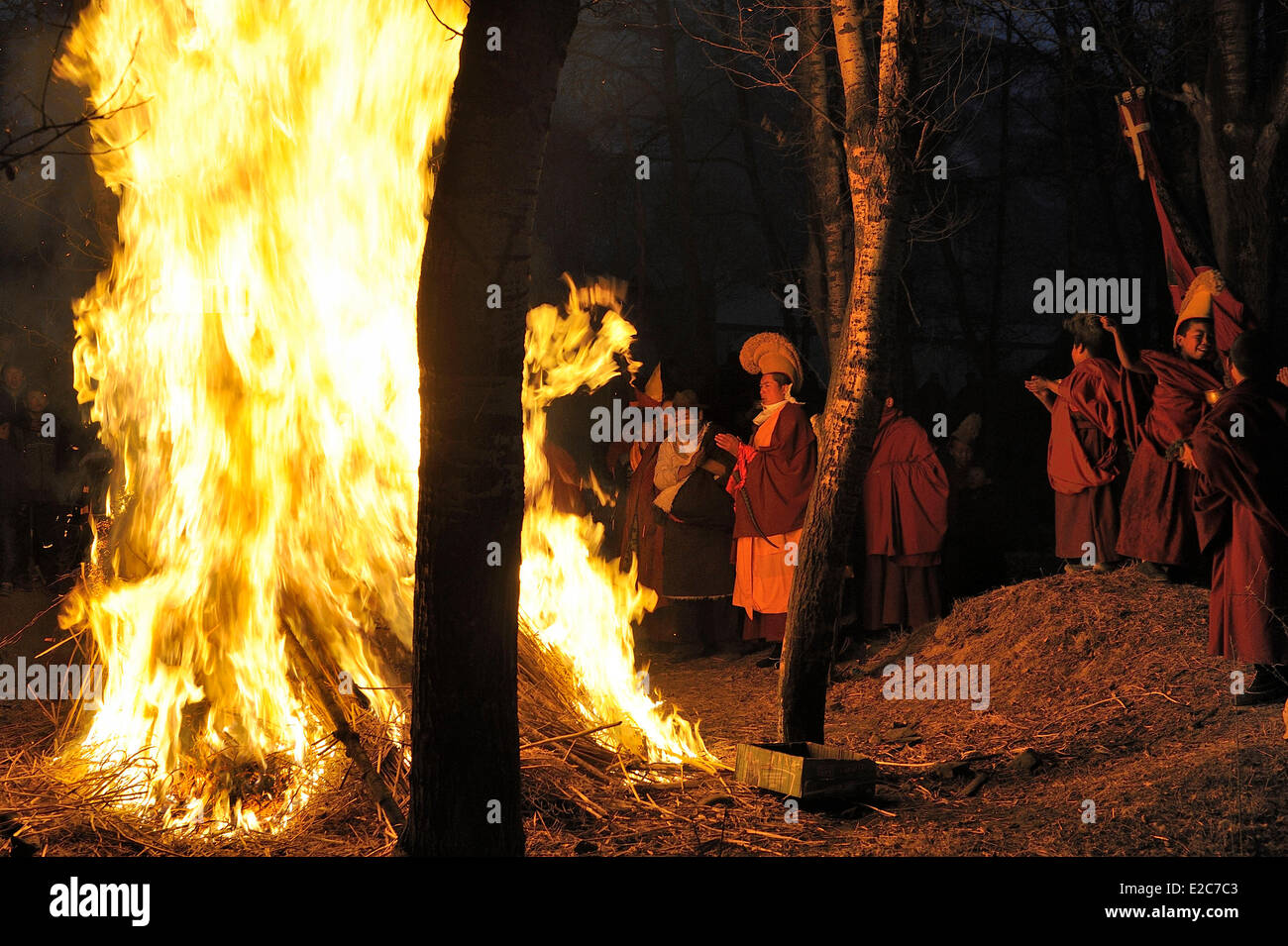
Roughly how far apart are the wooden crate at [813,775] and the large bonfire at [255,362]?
2.00 m

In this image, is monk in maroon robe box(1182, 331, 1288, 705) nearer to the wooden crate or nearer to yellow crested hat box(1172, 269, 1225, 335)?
yellow crested hat box(1172, 269, 1225, 335)

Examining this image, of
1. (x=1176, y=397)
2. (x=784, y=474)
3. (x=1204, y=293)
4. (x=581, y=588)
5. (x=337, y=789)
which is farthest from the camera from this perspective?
(x=784, y=474)

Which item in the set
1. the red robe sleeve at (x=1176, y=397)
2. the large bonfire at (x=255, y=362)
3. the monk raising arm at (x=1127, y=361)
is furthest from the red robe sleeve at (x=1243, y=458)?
the large bonfire at (x=255, y=362)

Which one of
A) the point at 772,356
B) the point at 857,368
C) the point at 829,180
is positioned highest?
the point at 829,180

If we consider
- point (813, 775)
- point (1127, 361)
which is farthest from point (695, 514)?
point (813, 775)

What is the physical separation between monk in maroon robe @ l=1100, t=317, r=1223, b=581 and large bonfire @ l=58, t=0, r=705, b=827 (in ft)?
19.4

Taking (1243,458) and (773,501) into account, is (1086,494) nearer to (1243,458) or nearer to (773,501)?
(773,501)

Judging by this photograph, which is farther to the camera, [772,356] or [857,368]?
[772,356]

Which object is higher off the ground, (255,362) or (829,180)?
(829,180)

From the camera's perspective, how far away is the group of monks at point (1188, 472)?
756 centimetres

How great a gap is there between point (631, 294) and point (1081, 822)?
17941mm

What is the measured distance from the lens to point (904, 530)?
11250mm

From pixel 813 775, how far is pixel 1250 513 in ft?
11.3
